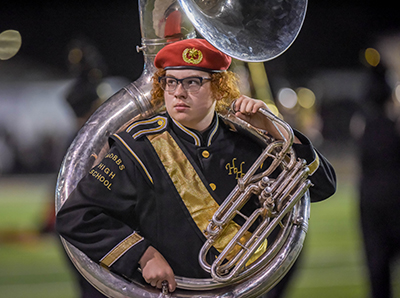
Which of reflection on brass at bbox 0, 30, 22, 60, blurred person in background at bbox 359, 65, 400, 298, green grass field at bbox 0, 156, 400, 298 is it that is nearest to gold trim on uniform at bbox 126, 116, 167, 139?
green grass field at bbox 0, 156, 400, 298

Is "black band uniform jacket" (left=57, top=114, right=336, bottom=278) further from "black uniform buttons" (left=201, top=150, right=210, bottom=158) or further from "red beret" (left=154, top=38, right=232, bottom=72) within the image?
"red beret" (left=154, top=38, right=232, bottom=72)

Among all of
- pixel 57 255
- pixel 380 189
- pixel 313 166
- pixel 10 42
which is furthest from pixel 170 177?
pixel 57 255

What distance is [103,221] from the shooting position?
3.54 feet

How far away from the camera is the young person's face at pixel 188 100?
112 cm

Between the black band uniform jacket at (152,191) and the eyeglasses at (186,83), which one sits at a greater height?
the eyeglasses at (186,83)

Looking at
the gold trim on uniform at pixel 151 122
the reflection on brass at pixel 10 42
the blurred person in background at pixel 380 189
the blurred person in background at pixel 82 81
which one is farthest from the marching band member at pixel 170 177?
the reflection on brass at pixel 10 42

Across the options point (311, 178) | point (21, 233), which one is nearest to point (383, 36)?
point (311, 178)

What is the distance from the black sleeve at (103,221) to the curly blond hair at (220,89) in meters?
0.27

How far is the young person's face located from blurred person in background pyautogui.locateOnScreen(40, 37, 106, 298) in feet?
3.41

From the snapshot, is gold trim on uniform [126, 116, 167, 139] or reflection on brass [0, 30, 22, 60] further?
reflection on brass [0, 30, 22, 60]

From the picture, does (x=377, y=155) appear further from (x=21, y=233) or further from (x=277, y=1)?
(x=21, y=233)

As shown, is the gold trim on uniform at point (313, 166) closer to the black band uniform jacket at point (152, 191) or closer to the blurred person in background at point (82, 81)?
the black band uniform jacket at point (152, 191)

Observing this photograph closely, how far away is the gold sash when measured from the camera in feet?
3.76

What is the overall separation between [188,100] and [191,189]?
244 millimetres
